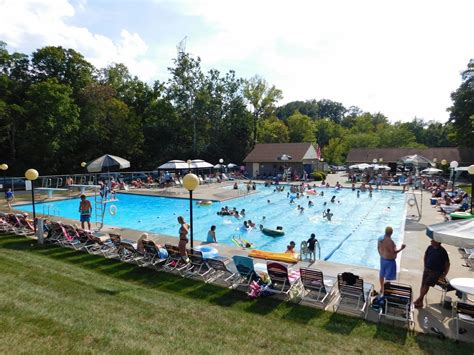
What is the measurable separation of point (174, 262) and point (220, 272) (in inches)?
59.3

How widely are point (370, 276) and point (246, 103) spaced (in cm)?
4813

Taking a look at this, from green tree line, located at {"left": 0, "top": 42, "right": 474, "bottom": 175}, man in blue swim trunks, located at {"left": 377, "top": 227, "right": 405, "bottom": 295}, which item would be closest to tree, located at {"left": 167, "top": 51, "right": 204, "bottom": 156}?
green tree line, located at {"left": 0, "top": 42, "right": 474, "bottom": 175}

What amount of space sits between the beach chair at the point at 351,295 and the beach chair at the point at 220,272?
2880 mm

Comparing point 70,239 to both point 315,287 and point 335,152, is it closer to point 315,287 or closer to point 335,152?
point 315,287

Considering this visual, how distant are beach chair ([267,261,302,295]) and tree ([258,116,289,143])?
5060 cm

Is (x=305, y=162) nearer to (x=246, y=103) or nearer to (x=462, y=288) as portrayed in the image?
(x=246, y=103)

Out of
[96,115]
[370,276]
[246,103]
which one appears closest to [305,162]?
[246,103]

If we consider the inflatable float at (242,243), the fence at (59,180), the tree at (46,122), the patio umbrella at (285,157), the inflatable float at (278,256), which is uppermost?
the tree at (46,122)

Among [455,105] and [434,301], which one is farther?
[455,105]

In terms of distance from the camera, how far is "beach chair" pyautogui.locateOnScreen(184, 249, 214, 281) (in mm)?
9703

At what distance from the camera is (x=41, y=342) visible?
5020 mm

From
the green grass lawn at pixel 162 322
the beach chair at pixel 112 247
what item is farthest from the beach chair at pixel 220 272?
the beach chair at pixel 112 247

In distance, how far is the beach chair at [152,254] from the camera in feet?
34.4

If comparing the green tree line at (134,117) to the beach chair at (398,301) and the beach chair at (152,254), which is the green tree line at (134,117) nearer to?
the beach chair at (152,254)
